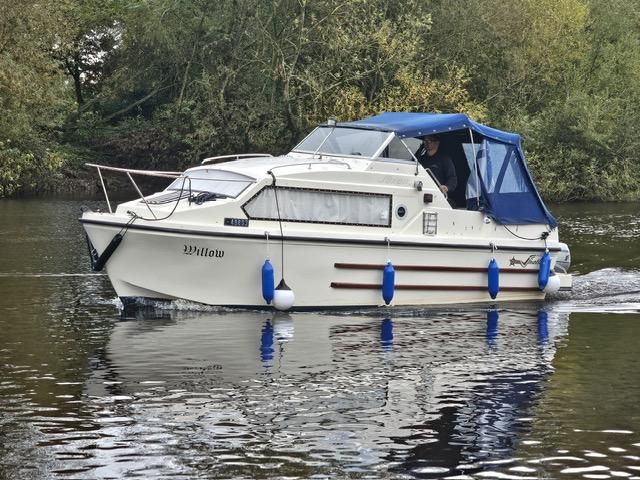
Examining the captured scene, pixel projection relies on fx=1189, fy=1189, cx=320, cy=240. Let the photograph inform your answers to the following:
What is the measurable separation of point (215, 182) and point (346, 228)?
250 cm

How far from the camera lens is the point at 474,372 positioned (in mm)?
16781

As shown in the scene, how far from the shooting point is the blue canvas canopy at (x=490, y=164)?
75.0ft

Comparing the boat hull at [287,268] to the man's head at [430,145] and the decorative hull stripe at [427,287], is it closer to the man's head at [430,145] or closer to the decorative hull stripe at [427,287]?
the decorative hull stripe at [427,287]

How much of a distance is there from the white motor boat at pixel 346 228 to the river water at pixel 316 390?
0.52 metres

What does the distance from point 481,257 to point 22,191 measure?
3021 centimetres

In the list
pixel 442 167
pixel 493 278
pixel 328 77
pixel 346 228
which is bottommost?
pixel 493 278

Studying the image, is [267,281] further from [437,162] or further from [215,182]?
[437,162]

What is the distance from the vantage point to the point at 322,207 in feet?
69.4

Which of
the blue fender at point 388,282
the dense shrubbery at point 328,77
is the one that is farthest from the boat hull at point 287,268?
the dense shrubbery at point 328,77

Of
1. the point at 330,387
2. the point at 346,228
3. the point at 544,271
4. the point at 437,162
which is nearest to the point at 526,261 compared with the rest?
the point at 544,271

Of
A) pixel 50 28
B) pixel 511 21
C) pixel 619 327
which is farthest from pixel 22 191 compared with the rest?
pixel 619 327

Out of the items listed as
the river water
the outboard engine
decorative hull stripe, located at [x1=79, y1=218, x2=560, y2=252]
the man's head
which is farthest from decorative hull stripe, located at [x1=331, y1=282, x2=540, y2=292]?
the man's head

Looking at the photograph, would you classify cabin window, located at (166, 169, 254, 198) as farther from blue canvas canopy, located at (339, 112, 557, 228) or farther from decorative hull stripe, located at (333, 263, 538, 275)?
blue canvas canopy, located at (339, 112, 557, 228)

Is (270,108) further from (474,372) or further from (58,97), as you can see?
(474,372)
